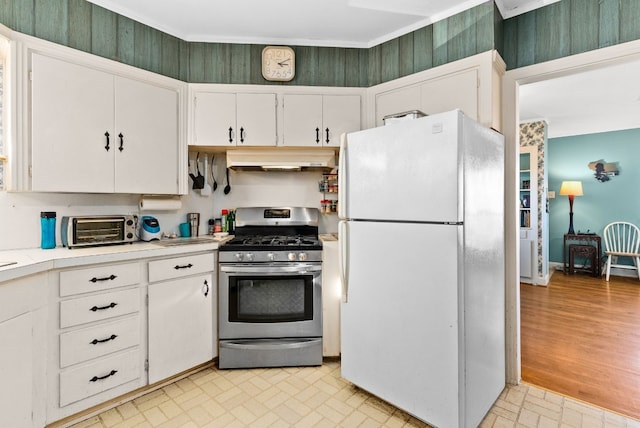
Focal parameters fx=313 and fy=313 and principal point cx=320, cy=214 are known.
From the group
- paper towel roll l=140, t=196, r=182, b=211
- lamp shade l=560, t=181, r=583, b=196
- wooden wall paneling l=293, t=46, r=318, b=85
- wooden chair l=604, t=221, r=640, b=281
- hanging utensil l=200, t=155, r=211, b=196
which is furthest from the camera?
lamp shade l=560, t=181, r=583, b=196

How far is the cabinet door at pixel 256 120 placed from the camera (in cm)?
254

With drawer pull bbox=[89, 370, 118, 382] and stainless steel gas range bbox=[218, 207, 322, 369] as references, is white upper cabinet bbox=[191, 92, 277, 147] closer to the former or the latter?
stainless steel gas range bbox=[218, 207, 322, 369]

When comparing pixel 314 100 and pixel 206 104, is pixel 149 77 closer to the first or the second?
pixel 206 104

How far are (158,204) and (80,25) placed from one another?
1271 millimetres

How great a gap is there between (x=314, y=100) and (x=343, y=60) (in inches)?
17.8

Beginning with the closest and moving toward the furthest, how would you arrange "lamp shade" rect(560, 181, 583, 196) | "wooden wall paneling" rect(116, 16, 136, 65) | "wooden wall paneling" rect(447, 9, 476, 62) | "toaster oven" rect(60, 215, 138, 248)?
"toaster oven" rect(60, 215, 138, 248)
"wooden wall paneling" rect(447, 9, 476, 62)
"wooden wall paneling" rect(116, 16, 136, 65)
"lamp shade" rect(560, 181, 583, 196)

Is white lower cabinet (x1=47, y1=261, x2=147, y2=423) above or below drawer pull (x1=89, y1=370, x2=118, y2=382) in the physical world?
above

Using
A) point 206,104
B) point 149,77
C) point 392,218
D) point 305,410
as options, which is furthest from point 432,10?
point 305,410

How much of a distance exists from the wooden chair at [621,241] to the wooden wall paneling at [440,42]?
4.95 meters

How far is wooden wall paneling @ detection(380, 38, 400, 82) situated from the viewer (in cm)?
251

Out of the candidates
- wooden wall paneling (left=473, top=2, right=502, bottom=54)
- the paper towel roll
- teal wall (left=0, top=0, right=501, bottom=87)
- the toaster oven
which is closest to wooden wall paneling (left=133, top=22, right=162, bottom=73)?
teal wall (left=0, top=0, right=501, bottom=87)

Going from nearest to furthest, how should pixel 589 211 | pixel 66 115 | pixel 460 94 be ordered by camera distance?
pixel 66 115 < pixel 460 94 < pixel 589 211

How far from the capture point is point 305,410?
188cm

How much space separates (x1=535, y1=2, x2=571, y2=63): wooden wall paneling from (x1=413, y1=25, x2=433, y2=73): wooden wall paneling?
26.2 inches
